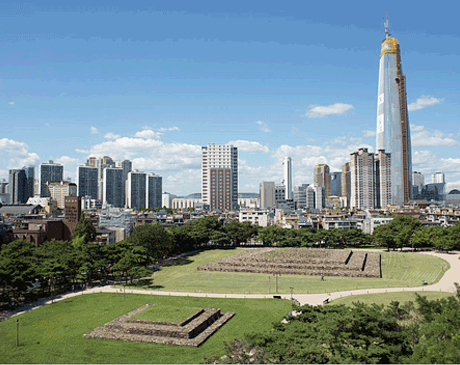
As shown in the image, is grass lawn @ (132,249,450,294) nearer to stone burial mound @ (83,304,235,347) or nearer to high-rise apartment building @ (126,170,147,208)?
stone burial mound @ (83,304,235,347)

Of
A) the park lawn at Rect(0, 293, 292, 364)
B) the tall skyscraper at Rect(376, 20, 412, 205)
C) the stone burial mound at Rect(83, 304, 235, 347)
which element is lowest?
the park lawn at Rect(0, 293, 292, 364)

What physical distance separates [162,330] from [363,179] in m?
162

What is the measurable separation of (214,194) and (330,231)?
285 feet

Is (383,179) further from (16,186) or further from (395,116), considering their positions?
(16,186)

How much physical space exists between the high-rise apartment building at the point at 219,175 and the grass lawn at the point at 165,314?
4969 inches

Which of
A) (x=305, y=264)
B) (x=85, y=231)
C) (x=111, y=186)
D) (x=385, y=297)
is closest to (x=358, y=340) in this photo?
(x=385, y=297)

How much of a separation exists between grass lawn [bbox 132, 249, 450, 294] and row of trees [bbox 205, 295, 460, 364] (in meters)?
20.2

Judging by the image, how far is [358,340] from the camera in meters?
19.9

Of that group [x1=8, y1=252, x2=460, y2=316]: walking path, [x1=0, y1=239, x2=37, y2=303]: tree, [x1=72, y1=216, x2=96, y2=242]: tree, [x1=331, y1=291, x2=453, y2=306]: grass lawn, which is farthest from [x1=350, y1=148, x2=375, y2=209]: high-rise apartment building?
[x1=0, y1=239, x2=37, y2=303]: tree

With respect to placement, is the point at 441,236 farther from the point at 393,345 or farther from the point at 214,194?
the point at 214,194

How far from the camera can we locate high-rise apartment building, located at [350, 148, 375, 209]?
567 feet

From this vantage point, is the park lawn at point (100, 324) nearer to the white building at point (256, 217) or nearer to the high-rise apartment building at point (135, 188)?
the white building at point (256, 217)

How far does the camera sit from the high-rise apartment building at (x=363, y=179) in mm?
172875

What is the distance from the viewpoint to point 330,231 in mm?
77188
